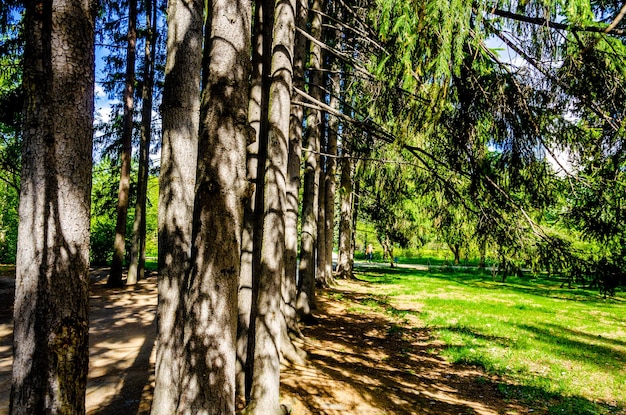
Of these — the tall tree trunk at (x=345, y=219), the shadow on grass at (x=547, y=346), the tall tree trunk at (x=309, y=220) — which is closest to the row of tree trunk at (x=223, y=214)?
the tall tree trunk at (x=309, y=220)

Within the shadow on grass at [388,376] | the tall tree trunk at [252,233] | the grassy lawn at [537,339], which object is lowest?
the grassy lawn at [537,339]

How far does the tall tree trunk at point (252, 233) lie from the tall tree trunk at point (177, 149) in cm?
85

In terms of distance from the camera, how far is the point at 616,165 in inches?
185

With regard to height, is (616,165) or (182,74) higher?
(182,74)

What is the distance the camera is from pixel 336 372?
5.82m

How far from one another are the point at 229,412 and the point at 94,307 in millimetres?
8118

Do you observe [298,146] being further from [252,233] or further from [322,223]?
[322,223]

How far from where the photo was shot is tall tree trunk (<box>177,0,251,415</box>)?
2.55m

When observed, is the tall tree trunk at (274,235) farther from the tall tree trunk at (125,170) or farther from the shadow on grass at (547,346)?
the tall tree trunk at (125,170)

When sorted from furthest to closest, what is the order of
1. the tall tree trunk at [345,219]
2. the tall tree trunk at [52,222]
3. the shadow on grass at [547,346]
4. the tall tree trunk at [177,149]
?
1. the tall tree trunk at [345,219]
2. the shadow on grass at [547,346]
3. the tall tree trunk at [177,149]
4. the tall tree trunk at [52,222]

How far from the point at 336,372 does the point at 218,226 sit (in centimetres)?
424

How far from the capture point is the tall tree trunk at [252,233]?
4387mm

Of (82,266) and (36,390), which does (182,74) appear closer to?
(82,266)

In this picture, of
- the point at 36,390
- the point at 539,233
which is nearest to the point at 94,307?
the point at 36,390
